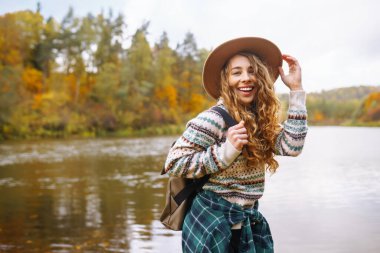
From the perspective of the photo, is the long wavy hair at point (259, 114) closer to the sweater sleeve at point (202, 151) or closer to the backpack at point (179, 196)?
the sweater sleeve at point (202, 151)

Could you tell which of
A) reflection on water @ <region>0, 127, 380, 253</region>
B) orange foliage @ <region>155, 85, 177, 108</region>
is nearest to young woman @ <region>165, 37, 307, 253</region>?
reflection on water @ <region>0, 127, 380, 253</region>

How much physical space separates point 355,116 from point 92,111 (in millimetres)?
47344

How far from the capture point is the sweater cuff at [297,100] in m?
2.11

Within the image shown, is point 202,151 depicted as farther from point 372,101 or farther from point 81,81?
point 372,101

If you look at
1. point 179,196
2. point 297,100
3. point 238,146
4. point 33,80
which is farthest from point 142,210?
point 33,80

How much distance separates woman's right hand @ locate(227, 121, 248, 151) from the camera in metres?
1.88

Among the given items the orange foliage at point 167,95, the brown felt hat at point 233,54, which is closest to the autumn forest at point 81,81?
the orange foliage at point 167,95

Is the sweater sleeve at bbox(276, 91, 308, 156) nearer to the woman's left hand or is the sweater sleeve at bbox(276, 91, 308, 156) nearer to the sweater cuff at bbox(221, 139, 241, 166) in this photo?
the woman's left hand

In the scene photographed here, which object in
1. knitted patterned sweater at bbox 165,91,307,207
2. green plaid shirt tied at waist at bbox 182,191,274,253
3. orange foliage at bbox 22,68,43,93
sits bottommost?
green plaid shirt tied at waist at bbox 182,191,274,253

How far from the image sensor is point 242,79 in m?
2.14

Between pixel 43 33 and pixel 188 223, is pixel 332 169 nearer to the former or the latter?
pixel 188 223

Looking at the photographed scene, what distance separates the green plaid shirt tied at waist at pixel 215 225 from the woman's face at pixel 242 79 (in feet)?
1.58

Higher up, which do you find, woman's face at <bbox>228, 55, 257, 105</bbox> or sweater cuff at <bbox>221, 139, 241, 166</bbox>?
woman's face at <bbox>228, 55, 257, 105</bbox>

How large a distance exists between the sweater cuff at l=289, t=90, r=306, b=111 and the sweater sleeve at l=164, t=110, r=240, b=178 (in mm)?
344
